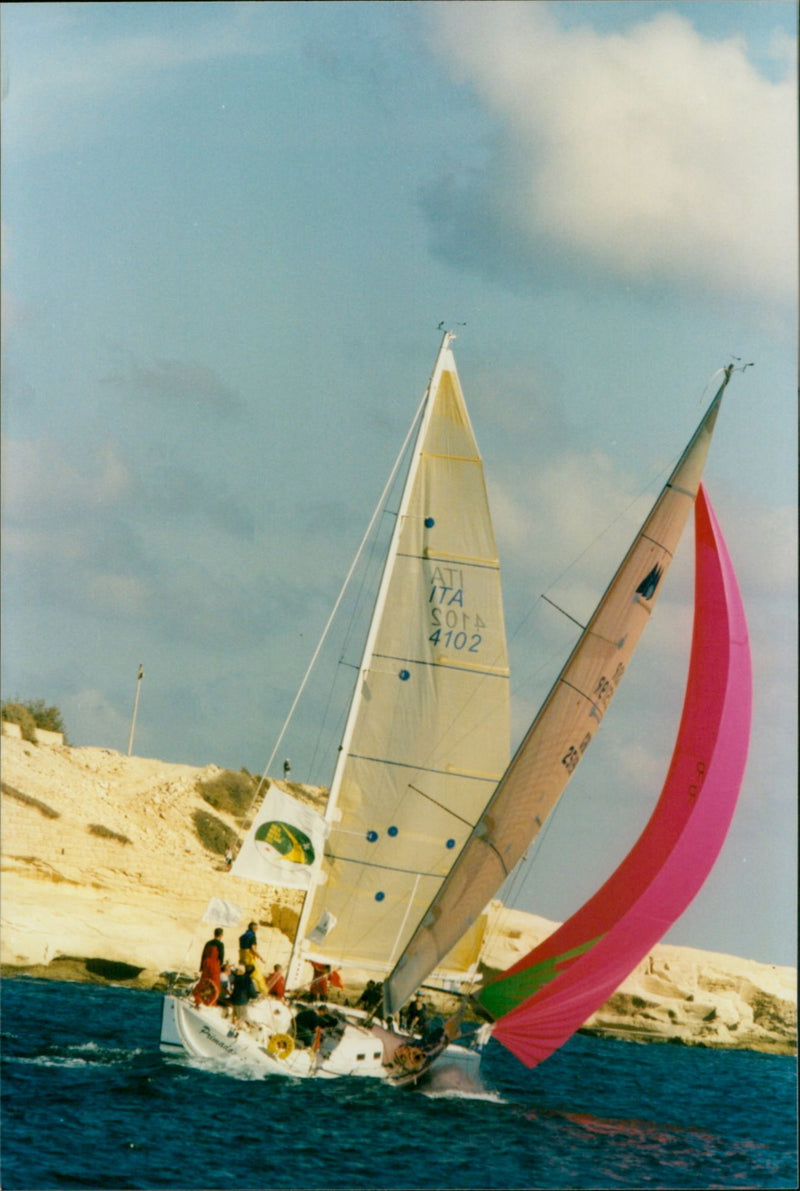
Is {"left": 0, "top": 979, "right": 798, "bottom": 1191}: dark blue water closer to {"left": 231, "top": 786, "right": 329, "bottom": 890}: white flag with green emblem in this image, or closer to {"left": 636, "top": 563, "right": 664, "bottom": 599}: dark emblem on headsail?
{"left": 231, "top": 786, "right": 329, "bottom": 890}: white flag with green emblem

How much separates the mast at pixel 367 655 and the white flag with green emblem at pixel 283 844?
264mm

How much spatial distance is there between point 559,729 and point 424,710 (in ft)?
6.66

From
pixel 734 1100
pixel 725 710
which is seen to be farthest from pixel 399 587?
pixel 734 1100

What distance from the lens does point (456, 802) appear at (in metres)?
17.8

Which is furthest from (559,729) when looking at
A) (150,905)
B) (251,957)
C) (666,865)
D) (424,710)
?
(150,905)

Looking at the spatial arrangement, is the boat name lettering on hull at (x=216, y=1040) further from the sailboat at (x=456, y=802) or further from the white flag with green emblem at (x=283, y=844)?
the white flag with green emblem at (x=283, y=844)

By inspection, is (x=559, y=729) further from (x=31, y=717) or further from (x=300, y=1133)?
(x=31, y=717)

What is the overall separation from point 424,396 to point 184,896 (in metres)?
15.7

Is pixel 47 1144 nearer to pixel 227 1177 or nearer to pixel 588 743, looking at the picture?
pixel 227 1177

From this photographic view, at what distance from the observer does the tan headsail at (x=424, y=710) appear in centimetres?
1745

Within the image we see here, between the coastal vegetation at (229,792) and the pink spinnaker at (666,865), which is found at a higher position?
the coastal vegetation at (229,792)

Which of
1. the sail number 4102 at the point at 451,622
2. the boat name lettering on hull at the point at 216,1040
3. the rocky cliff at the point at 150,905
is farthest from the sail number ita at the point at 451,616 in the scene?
the rocky cliff at the point at 150,905

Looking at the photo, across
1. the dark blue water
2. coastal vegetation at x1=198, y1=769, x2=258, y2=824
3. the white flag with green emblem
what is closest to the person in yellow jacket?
the white flag with green emblem

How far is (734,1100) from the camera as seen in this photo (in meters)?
24.0
